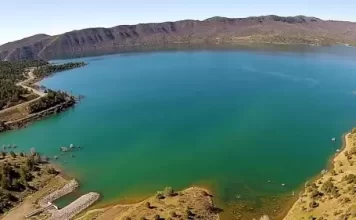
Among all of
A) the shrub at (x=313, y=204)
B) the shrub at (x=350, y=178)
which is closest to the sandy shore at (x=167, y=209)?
the shrub at (x=313, y=204)

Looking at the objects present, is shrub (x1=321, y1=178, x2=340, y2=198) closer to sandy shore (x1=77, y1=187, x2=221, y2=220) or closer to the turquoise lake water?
the turquoise lake water

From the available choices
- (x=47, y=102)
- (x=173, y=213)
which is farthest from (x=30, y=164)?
(x=47, y=102)

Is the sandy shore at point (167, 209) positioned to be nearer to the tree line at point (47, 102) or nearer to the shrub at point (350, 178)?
the shrub at point (350, 178)

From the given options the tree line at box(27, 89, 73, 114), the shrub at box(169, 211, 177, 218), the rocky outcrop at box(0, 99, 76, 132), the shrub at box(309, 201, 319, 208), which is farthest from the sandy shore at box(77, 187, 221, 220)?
→ the tree line at box(27, 89, 73, 114)

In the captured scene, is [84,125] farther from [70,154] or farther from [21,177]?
[21,177]

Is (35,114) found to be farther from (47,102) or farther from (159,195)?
(159,195)

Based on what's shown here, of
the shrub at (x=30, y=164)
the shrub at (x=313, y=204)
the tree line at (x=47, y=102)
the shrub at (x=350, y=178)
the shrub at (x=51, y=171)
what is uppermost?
the tree line at (x=47, y=102)
